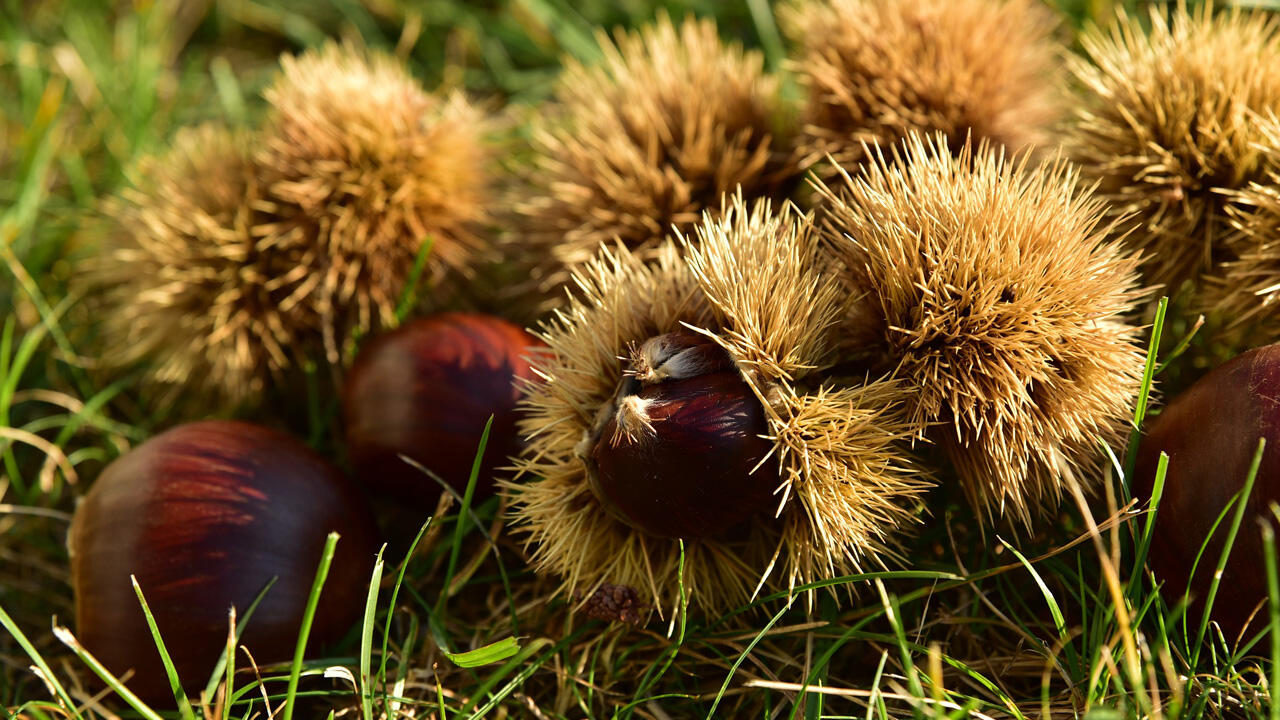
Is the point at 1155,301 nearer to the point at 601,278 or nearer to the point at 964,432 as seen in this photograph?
the point at 964,432

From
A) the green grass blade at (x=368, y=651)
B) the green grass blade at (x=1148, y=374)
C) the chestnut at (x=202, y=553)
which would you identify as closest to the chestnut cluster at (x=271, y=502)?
the chestnut at (x=202, y=553)

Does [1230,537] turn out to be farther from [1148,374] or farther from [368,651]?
[368,651]

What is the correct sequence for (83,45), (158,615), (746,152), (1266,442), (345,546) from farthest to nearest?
(83,45) < (746,152) < (345,546) < (158,615) < (1266,442)

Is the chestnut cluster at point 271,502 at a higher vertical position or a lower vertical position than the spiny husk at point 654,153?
lower

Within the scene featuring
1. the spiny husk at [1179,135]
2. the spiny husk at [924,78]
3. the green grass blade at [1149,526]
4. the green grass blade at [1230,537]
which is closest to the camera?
the green grass blade at [1230,537]

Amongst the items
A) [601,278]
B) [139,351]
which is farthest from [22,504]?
[601,278]

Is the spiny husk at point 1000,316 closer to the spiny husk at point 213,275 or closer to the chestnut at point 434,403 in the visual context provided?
the chestnut at point 434,403

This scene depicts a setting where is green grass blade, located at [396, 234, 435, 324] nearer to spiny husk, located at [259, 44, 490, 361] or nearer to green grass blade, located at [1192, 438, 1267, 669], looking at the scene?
spiny husk, located at [259, 44, 490, 361]
